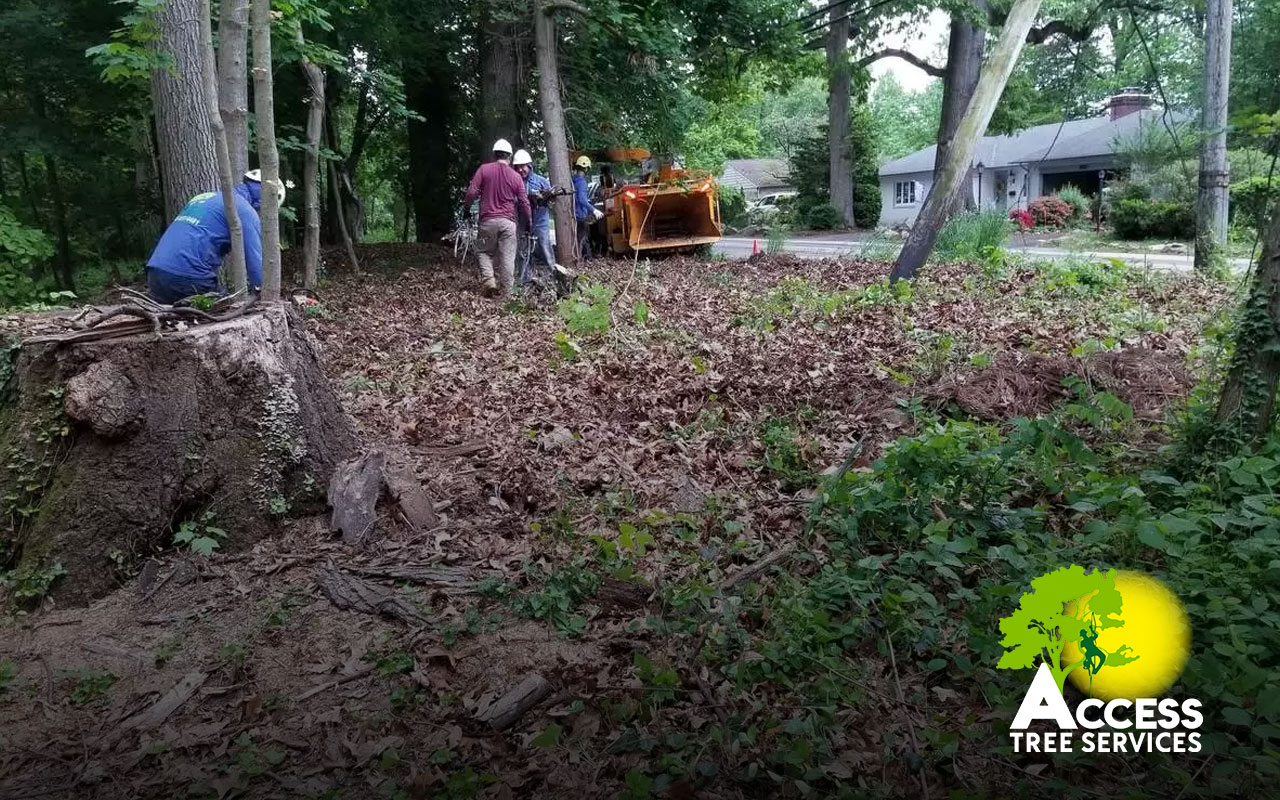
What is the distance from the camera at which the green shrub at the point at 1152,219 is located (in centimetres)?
2331

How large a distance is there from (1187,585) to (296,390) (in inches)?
153

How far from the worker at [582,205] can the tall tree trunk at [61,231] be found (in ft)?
27.0

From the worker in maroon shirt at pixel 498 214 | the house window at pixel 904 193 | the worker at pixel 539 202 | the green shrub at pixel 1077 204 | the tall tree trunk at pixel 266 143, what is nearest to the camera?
the tall tree trunk at pixel 266 143

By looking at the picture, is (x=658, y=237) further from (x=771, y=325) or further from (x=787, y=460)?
(x=787, y=460)

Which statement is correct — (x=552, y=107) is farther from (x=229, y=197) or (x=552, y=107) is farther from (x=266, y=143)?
(x=229, y=197)

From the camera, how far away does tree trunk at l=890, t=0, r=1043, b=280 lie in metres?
9.97

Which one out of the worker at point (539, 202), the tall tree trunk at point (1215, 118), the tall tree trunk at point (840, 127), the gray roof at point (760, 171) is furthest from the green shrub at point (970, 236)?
the gray roof at point (760, 171)

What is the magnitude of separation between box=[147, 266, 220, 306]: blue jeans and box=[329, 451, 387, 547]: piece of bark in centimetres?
234

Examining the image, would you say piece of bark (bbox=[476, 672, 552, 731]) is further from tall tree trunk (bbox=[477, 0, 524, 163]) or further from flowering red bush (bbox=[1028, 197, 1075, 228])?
flowering red bush (bbox=[1028, 197, 1075, 228])

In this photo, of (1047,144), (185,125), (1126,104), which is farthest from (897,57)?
(185,125)

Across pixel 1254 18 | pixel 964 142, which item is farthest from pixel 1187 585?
pixel 1254 18

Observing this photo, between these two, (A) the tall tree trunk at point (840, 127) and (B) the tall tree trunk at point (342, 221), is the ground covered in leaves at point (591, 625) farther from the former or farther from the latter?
(A) the tall tree trunk at point (840, 127)

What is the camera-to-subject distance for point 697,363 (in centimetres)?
688

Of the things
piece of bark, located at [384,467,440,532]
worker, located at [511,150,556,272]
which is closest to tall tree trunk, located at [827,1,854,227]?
worker, located at [511,150,556,272]
